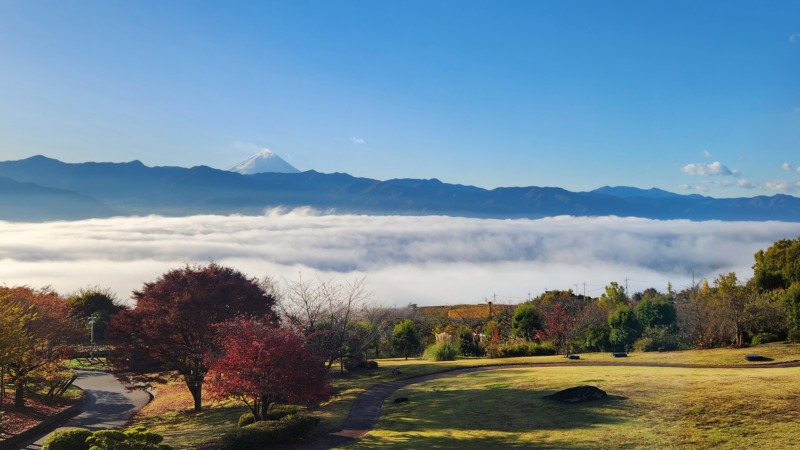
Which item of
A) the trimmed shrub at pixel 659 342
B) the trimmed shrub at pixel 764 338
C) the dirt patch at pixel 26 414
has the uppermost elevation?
A: the trimmed shrub at pixel 764 338

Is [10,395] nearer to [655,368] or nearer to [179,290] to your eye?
[179,290]

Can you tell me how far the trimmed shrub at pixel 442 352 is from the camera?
162ft

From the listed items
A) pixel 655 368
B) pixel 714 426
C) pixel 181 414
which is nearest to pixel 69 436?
pixel 181 414

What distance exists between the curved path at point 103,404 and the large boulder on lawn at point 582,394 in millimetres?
25374

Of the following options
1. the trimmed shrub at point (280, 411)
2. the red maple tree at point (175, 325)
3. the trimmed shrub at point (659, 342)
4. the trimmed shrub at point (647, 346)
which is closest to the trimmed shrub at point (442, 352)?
the trimmed shrub at point (647, 346)

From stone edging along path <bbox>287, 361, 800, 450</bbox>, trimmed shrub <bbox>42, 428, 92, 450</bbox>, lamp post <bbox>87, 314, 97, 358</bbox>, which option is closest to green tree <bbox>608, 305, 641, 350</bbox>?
stone edging along path <bbox>287, 361, 800, 450</bbox>

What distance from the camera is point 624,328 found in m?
56.8

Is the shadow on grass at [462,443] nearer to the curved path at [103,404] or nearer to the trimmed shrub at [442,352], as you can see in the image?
the curved path at [103,404]

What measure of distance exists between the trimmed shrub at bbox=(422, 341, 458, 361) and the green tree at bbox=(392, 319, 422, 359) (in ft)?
14.0

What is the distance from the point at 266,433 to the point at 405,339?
103ft

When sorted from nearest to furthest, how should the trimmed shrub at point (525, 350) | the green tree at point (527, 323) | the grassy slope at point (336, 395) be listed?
the grassy slope at point (336, 395) < the trimmed shrub at point (525, 350) < the green tree at point (527, 323)

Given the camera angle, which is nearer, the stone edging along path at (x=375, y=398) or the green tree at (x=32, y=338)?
the stone edging along path at (x=375, y=398)

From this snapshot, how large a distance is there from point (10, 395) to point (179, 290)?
15.1 m

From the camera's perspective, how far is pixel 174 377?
35250 mm
